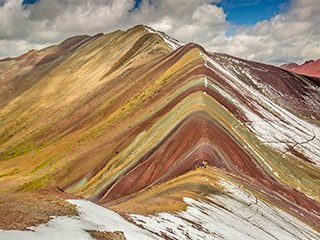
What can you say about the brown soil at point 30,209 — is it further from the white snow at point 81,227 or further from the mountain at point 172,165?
the white snow at point 81,227

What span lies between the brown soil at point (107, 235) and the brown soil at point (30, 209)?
1.64m

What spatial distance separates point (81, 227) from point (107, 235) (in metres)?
0.94

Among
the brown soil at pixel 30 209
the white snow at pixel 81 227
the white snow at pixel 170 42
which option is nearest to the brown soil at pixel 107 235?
the white snow at pixel 81 227

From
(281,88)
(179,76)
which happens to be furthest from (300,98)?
(179,76)

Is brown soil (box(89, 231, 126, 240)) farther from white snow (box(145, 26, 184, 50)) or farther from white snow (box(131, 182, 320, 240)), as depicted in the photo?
white snow (box(145, 26, 184, 50))

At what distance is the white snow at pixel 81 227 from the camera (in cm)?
1017

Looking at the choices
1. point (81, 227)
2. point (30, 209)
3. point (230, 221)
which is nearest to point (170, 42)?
point (230, 221)

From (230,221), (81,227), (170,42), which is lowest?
(81,227)

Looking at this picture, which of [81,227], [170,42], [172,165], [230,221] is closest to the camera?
[81,227]

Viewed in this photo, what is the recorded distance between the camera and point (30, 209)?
12578 millimetres

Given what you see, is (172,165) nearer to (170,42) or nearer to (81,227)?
(81,227)

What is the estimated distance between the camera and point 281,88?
11244 cm

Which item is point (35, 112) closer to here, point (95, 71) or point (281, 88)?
point (95, 71)

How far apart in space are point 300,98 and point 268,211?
9341 cm
